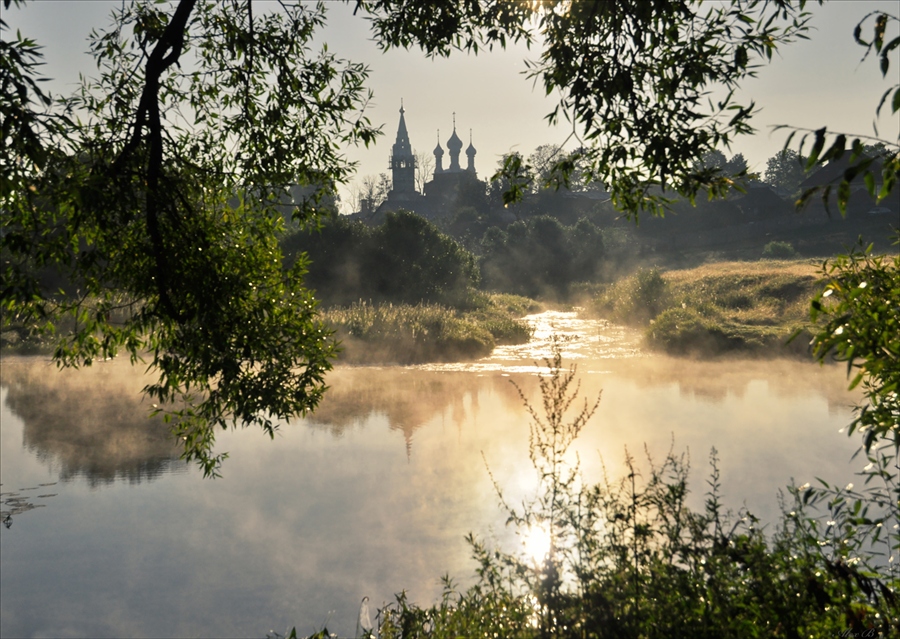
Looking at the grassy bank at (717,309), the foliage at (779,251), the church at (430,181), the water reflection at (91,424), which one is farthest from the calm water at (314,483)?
the church at (430,181)

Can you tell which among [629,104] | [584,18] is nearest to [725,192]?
[629,104]

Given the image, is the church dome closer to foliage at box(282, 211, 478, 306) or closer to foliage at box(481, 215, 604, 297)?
foliage at box(481, 215, 604, 297)

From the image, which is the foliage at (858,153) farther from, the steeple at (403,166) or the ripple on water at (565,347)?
the steeple at (403,166)

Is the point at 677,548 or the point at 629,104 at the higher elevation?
the point at 629,104

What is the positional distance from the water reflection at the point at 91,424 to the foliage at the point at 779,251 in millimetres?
39426

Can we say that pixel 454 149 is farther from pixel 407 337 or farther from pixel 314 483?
pixel 314 483

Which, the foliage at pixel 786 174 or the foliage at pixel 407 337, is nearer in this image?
the foliage at pixel 407 337

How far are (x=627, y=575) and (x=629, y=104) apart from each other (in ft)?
11.3

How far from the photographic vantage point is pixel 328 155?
7.94m

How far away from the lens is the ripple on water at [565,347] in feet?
68.8

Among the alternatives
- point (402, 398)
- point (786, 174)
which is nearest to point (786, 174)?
point (786, 174)

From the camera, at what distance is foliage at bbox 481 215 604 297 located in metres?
48.6

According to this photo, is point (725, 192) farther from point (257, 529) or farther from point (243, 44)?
point (257, 529)

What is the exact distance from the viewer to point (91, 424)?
14961 mm
